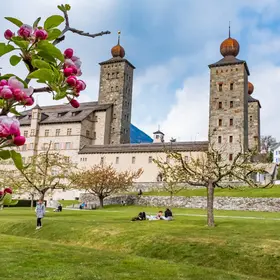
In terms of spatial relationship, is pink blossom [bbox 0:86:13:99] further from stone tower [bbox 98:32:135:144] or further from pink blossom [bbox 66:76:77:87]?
stone tower [bbox 98:32:135:144]

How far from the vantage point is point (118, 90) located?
87375 millimetres

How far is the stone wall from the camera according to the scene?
45.2 m

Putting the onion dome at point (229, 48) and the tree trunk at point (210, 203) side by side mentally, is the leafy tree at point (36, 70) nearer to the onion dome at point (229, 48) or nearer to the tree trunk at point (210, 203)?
the tree trunk at point (210, 203)

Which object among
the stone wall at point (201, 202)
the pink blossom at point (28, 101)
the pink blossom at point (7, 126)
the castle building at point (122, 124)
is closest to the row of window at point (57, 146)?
the castle building at point (122, 124)

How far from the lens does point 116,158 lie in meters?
72.3

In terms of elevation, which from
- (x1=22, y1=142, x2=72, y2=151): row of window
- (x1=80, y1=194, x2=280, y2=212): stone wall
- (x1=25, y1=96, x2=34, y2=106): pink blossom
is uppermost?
(x1=22, y1=142, x2=72, y2=151): row of window

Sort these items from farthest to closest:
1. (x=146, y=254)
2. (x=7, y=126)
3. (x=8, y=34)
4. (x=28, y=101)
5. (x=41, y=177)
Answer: (x=41, y=177) → (x=146, y=254) → (x=8, y=34) → (x=28, y=101) → (x=7, y=126)

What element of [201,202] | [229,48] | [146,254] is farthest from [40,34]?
[229,48]

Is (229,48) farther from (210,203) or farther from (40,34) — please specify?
(40,34)

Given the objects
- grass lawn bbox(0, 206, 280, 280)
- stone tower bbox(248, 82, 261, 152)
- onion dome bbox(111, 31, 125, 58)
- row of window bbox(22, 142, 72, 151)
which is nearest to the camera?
grass lawn bbox(0, 206, 280, 280)

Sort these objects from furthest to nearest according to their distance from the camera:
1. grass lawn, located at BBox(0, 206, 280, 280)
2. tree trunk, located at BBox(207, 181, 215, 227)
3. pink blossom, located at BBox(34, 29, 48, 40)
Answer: tree trunk, located at BBox(207, 181, 215, 227)
grass lawn, located at BBox(0, 206, 280, 280)
pink blossom, located at BBox(34, 29, 48, 40)

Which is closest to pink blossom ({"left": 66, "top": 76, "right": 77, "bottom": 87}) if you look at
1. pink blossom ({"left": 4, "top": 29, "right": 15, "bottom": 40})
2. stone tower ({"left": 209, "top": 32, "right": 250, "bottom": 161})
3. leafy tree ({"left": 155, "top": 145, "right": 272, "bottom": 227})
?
pink blossom ({"left": 4, "top": 29, "right": 15, "bottom": 40})

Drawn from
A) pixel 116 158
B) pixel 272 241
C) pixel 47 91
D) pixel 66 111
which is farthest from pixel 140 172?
pixel 47 91

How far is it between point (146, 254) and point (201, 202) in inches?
1301
